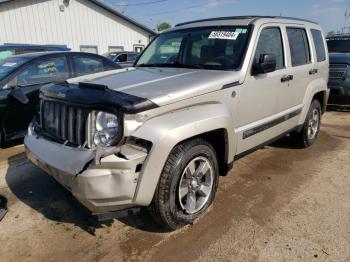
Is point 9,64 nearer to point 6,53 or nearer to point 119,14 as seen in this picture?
point 6,53

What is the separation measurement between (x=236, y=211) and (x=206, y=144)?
0.83 meters

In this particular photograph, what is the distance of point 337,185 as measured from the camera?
4035 millimetres

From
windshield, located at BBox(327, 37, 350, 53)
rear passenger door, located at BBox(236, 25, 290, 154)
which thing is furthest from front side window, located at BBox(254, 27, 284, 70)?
windshield, located at BBox(327, 37, 350, 53)

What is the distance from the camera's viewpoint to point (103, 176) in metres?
2.45

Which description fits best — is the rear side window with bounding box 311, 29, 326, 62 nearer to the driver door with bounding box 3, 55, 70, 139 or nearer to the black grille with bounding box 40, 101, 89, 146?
the black grille with bounding box 40, 101, 89, 146

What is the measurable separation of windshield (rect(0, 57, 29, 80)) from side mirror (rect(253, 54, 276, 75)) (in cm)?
400

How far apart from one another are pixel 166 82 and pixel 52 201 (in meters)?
1.91

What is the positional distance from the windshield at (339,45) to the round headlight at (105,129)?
9.14m

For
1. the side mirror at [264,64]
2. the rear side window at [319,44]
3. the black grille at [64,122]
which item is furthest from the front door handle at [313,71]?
the black grille at [64,122]

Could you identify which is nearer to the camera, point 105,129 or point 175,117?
point 105,129

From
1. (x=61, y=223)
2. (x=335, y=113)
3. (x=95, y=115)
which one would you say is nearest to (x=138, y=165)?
(x=95, y=115)

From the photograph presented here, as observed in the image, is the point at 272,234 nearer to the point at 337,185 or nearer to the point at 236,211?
the point at 236,211

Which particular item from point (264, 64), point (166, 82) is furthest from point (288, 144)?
point (166, 82)

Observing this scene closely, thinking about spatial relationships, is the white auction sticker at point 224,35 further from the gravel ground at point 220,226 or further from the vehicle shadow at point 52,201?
the vehicle shadow at point 52,201
